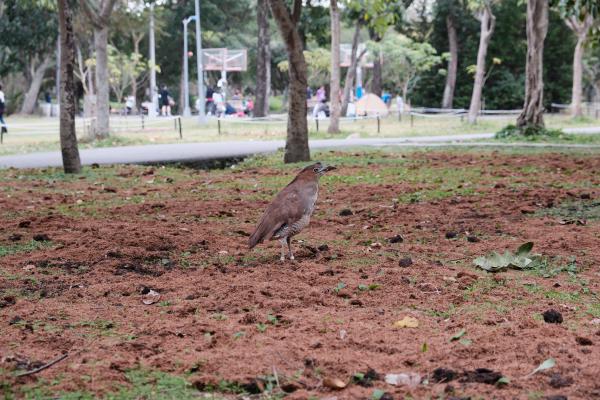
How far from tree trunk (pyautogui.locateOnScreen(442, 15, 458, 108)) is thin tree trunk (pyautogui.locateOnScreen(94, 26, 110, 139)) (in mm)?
25083

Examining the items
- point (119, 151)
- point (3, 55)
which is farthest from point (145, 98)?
point (119, 151)

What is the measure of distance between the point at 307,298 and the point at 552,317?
5.16 feet

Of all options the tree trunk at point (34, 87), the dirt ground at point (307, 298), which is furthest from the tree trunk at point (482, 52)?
the tree trunk at point (34, 87)

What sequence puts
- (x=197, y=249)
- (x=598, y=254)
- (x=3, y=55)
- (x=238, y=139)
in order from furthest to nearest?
(x=3, y=55) < (x=238, y=139) < (x=197, y=249) < (x=598, y=254)

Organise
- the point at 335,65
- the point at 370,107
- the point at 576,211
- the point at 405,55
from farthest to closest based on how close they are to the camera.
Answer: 1. the point at 405,55
2. the point at 370,107
3. the point at 335,65
4. the point at 576,211

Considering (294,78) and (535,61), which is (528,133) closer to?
(535,61)

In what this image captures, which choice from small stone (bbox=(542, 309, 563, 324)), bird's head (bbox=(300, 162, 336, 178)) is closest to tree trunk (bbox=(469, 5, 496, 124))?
bird's head (bbox=(300, 162, 336, 178))

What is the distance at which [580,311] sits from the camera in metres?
5.34

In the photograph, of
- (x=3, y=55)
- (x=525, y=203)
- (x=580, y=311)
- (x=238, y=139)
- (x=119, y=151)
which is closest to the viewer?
(x=580, y=311)

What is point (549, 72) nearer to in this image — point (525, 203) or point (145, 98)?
point (145, 98)

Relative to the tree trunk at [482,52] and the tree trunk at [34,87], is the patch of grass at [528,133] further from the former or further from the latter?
the tree trunk at [34,87]

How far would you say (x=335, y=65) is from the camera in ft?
90.0

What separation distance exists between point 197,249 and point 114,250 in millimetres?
721

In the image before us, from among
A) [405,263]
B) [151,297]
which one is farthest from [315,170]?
[151,297]
